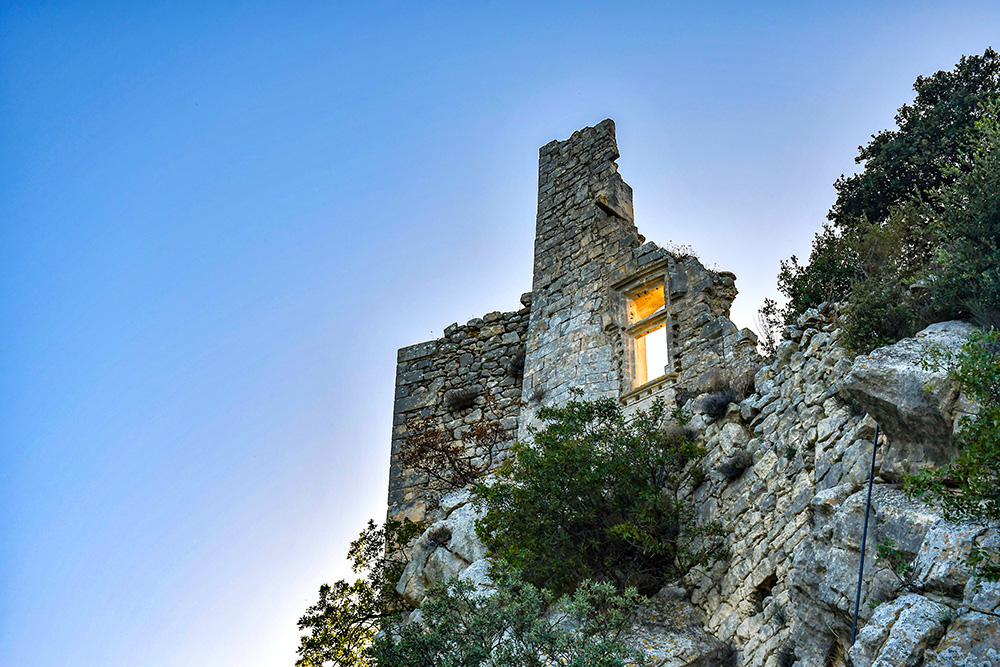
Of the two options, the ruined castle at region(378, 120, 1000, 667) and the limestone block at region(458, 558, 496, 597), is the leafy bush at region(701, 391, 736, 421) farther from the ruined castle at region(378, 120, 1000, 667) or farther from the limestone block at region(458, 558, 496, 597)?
the limestone block at region(458, 558, 496, 597)

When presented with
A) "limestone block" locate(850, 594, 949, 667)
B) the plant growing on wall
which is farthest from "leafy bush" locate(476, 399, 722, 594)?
the plant growing on wall

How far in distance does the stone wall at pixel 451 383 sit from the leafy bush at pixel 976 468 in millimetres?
8237

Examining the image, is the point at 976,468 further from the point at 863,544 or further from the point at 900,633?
the point at 900,633

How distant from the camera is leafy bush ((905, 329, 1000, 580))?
509 cm

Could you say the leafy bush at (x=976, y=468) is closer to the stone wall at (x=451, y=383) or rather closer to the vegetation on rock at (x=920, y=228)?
the vegetation on rock at (x=920, y=228)

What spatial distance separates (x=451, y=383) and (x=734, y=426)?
6.85 m

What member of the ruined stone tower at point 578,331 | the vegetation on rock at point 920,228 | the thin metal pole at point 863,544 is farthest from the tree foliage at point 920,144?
the thin metal pole at point 863,544

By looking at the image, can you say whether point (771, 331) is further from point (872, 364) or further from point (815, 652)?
point (815, 652)

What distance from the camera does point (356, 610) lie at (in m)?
11.4

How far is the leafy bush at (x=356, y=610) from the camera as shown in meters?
11.0

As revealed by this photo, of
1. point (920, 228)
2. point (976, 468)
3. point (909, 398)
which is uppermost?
point (920, 228)

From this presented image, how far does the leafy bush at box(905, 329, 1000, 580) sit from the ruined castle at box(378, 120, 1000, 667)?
0.46 ft

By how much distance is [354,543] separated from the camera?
12.2 meters

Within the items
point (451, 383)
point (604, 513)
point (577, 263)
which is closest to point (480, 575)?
point (604, 513)
